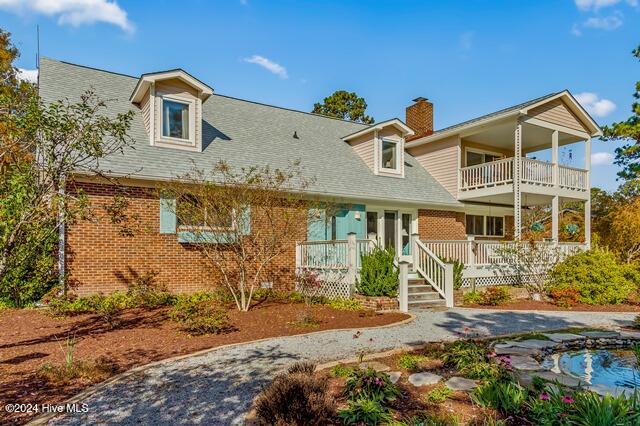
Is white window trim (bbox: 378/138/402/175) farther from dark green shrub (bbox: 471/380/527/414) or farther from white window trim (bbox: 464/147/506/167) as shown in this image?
dark green shrub (bbox: 471/380/527/414)

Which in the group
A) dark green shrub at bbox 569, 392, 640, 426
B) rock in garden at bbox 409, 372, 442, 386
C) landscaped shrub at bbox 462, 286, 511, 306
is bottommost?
landscaped shrub at bbox 462, 286, 511, 306

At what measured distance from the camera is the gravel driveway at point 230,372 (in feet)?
13.4

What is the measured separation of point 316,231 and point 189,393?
9.34m

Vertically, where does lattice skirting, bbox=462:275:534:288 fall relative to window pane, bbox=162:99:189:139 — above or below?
below

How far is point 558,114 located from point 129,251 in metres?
16.6

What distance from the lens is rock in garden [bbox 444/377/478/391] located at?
4449mm

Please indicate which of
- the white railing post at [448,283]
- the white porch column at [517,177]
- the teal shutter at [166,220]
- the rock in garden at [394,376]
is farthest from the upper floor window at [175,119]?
the white porch column at [517,177]

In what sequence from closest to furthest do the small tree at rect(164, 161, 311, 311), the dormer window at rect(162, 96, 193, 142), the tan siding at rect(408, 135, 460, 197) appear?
the small tree at rect(164, 161, 311, 311), the dormer window at rect(162, 96, 193, 142), the tan siding at rect(408, 135, 460, 197)

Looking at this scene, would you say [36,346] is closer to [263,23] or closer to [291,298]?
[291,298]

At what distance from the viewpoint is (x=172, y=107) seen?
12.8 m

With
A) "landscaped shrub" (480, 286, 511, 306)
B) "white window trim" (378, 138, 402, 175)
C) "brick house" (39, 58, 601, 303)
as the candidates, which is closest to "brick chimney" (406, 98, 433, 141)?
"brick house" (39, 58, 601, 303)

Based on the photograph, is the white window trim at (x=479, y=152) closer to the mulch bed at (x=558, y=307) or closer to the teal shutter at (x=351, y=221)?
the teal shutter at (x=351, y=221)

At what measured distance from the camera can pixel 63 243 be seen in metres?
10.1

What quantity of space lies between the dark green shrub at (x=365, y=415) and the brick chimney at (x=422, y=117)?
18.1m
